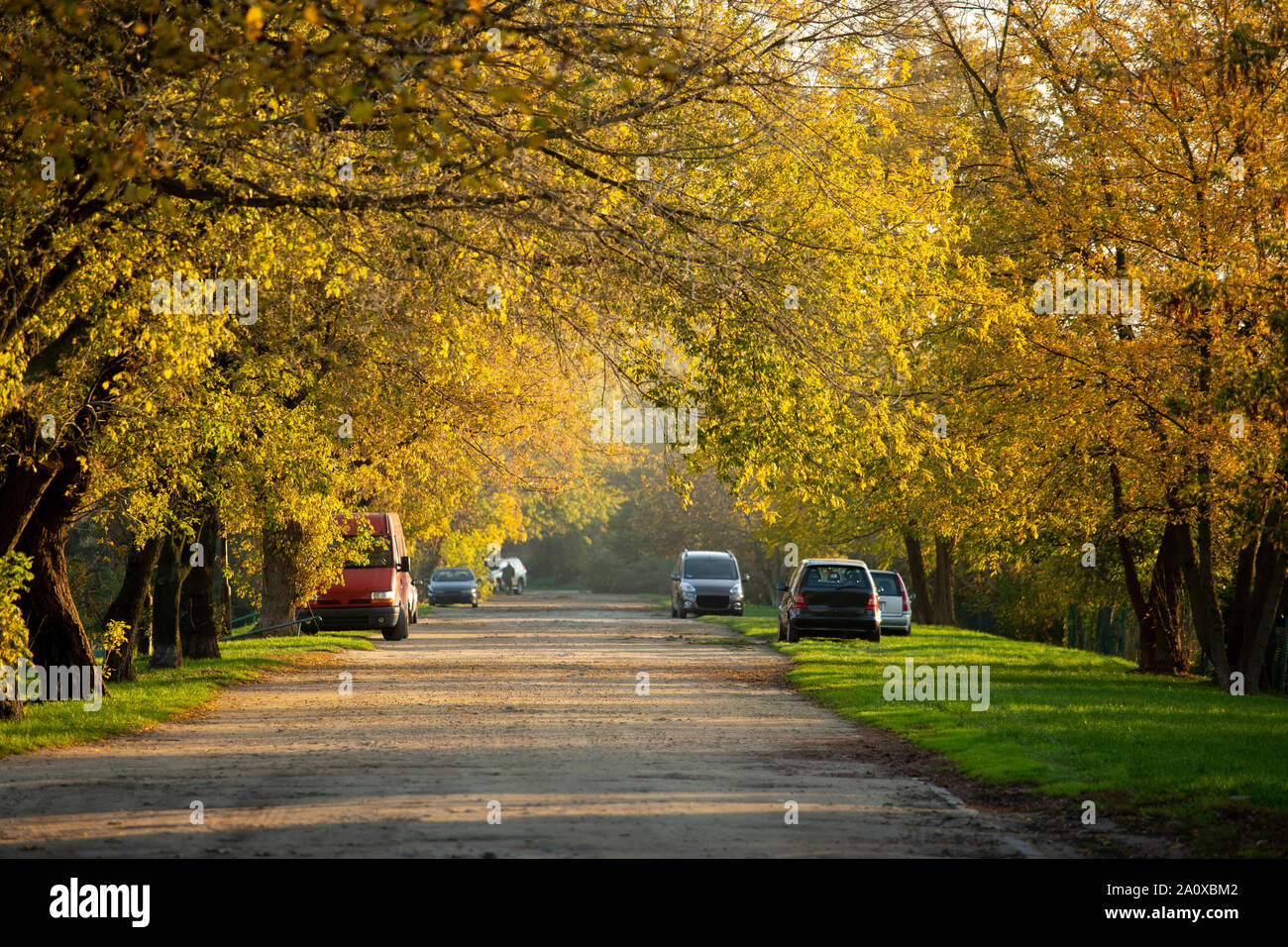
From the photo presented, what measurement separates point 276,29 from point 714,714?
9.23 m

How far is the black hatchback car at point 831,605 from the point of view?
2903 centimetres

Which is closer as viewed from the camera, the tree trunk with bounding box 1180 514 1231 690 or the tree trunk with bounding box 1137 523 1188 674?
the tree trunk with bounding box 1180 514 1231 690

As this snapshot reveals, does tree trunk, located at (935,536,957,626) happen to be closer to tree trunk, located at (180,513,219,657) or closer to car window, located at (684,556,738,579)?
car window, located at (684,556,738,579)

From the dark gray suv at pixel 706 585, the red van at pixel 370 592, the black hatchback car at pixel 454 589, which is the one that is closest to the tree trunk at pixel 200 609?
the red van at pixel 370 592

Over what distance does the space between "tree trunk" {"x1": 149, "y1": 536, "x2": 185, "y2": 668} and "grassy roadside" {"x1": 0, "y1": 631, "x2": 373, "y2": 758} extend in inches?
11.8

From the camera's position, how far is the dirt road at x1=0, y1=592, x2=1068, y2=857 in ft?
27.3

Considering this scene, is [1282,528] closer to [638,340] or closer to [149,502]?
[638,340]

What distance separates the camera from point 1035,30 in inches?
865

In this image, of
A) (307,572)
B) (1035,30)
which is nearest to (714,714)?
(1035,30)

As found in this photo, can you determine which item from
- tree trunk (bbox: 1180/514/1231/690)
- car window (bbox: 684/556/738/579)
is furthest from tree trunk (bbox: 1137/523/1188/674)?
car window (bbox: 684/556/738/579)

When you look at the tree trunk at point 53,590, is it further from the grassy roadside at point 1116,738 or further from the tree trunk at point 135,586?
the grassy roadside at point 1116,738

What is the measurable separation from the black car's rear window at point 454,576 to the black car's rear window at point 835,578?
3453 cm

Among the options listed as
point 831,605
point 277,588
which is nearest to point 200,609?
point 277,588

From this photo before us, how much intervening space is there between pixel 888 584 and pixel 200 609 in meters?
20.1
